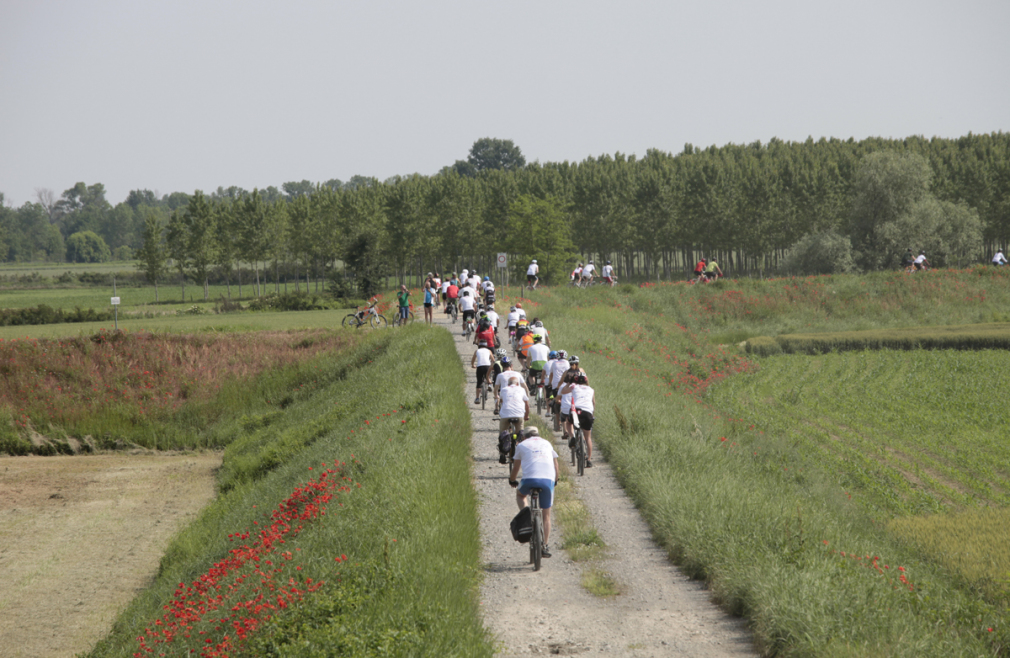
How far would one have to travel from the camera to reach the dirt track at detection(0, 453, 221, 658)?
58.4ft

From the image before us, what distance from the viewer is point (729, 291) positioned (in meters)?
56.0

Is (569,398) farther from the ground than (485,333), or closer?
closer

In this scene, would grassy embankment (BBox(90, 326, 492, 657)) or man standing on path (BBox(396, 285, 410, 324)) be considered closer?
grassy embankment (BBox(90, 326, 492, 657))

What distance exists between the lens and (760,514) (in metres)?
13.4

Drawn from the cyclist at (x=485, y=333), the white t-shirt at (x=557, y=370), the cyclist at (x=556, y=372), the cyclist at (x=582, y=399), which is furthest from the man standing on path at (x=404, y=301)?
the cyclist at (x=582, y=399)

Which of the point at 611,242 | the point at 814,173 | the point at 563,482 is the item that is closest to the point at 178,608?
the point at 563,482

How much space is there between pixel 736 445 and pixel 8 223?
219 m

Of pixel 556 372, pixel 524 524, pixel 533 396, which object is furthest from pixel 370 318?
pixel 524 524

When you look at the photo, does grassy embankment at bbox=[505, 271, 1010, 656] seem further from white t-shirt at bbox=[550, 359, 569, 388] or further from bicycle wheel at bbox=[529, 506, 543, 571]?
bicycle wheel at bbox=[529, 506, 543, 571]

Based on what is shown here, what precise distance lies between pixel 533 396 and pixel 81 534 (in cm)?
1385

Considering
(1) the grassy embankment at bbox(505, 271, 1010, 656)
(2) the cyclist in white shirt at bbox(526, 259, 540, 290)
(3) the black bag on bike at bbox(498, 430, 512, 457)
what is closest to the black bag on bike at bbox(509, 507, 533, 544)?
(1) the grassy embankment at bbox(505, 271, 1010, 656)

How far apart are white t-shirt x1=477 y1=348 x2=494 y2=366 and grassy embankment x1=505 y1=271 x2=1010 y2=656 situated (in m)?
3.38

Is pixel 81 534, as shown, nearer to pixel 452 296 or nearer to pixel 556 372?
pixel 556 372

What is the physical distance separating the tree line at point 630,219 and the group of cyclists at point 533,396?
4847cm
